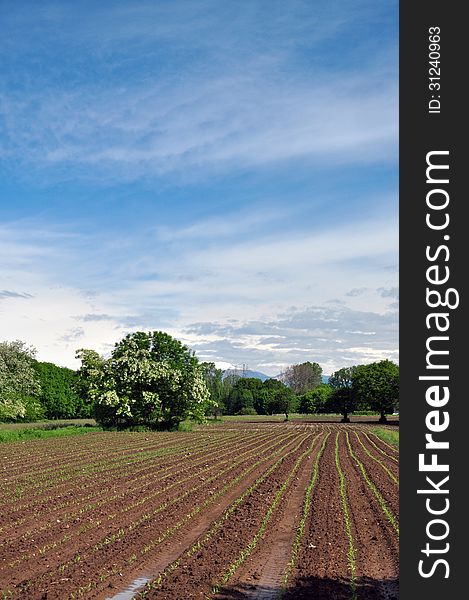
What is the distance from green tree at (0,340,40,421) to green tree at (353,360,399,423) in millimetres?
43860

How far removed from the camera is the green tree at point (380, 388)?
275 feet

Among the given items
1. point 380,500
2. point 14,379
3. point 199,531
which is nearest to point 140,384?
point 14,379

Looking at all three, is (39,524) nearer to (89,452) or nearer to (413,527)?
(413,527)

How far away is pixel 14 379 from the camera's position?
68.1m

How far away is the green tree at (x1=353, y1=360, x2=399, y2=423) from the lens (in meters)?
83.8

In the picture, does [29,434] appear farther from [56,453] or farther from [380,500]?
[380,500]

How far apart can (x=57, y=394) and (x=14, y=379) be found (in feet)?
109

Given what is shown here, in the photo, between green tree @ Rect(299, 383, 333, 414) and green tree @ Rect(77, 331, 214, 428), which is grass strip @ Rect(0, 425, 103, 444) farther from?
green tree @ Rect(299, 383, 333, 414)

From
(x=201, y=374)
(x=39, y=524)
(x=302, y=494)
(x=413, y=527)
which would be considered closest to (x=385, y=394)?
(x=201, y=374)

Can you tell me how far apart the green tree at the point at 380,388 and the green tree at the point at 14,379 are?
43860mm

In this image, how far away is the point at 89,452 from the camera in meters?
34.1

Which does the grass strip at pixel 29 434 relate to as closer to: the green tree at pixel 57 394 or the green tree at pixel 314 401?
the green tree at pixel 57 394

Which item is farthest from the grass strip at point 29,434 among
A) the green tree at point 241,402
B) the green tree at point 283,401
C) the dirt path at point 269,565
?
the green tree at point 241,402

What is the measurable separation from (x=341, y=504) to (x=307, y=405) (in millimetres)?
103785
